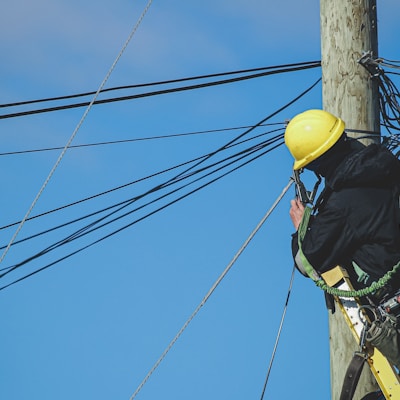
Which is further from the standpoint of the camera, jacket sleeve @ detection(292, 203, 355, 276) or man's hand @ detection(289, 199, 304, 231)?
man's hand @ detection(289, 199, 304, 231)

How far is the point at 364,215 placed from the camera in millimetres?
7238

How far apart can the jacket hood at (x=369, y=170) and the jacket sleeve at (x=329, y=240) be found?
211 mm

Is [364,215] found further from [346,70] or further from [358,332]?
[346,70]

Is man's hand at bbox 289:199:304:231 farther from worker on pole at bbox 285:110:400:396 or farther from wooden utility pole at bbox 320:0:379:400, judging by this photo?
wooden utility pole at bbox 320:0:379:400

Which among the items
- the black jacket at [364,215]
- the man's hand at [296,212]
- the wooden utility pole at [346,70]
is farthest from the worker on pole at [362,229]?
the wooden utility pole at [346,70]

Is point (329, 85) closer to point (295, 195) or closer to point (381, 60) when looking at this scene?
point (381, 60)

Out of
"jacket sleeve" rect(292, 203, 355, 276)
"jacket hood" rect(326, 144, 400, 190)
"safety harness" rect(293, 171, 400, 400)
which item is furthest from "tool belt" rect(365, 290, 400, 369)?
"jacket hood" rect(326, 144, 400, 190)

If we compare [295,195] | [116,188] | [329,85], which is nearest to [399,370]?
[295,195]

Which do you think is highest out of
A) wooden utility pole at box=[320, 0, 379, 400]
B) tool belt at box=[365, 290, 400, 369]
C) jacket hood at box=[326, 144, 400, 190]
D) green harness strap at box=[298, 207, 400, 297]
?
wooden utility pole at box=[320, 0, 379, 400]

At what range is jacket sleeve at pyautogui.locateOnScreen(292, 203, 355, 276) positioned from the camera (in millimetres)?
7262

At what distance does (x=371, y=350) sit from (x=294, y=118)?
1716mm

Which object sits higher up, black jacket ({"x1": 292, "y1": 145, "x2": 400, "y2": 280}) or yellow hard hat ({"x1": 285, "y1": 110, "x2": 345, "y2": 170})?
yellow hard hat ({"x1": 285, "y1": 110, "x2": 345, "y2": 170})

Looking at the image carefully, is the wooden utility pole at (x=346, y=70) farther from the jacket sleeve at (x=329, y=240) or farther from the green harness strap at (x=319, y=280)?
the jacket sleeve at (x=329, y=240)

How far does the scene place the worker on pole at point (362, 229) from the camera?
7.25 metres
